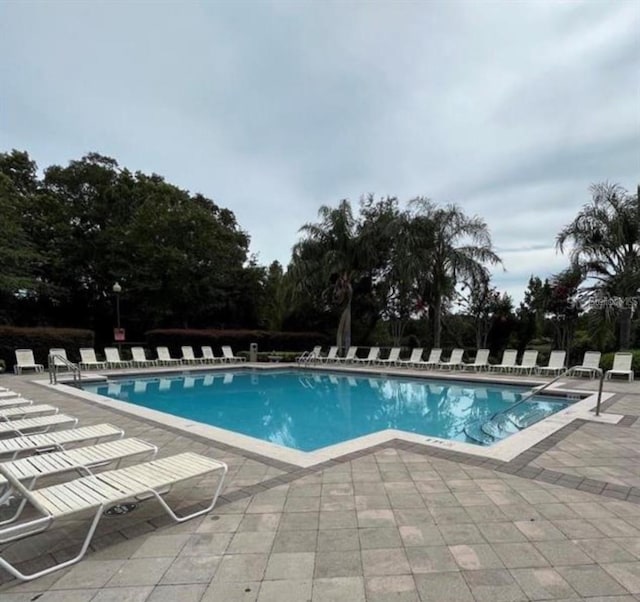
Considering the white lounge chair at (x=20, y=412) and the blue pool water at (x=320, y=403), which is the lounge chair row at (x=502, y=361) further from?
the white lounge chair at (x=20, y=412)

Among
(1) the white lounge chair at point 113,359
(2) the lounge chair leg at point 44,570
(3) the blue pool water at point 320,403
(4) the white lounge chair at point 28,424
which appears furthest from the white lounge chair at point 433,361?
(2) the lounge chair leg at point 44,570

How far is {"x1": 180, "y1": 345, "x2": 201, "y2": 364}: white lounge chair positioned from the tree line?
13.2 ft

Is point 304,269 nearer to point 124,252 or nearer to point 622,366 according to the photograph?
point 124,252

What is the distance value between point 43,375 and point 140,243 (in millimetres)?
8512

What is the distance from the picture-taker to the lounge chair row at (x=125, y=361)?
13.3 meters

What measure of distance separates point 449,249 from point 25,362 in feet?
50.7

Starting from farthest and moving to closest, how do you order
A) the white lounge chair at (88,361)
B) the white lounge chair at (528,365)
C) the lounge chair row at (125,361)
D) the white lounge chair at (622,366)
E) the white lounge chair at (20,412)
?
the white lounge chair at (88,361) < the lounge chair row at (125,361) < the white lounge chair at (528,365) < the white lounge chair at (622,366) < the white lounge chair at (20,412)

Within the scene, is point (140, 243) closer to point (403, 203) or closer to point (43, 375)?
point (43, 375)

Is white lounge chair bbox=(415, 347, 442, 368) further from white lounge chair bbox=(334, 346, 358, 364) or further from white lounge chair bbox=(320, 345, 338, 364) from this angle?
white lounge chair bbox=(320, 345, 338, 364)

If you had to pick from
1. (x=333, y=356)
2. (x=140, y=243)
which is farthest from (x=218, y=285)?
(x=333, y=356)

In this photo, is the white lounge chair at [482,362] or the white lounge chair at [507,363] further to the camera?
the white lounge chair at [482,362]

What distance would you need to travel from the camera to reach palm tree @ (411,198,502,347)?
1619cm

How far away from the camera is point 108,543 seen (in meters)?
2.68

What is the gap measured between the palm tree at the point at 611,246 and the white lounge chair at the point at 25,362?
17606mm
